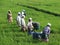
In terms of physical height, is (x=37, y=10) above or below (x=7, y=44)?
below

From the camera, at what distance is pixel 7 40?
600 inches

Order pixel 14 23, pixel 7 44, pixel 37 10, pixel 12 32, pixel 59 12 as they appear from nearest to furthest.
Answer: pixel 7 44
pixel 12 32
pixel 14 23
pixel 59 12
pixel 37 10

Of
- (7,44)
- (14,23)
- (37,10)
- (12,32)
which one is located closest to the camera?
(7,44)

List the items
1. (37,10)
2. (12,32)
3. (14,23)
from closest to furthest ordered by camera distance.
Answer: (12,32)
(14,23)
(37,10)

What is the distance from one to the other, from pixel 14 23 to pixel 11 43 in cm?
623

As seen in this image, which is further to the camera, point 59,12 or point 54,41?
point 59,12

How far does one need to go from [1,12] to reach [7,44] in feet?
40.5

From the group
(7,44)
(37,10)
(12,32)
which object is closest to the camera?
(7,44)

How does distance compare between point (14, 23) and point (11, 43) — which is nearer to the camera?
point (11, 43)

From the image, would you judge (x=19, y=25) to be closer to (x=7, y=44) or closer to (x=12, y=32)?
(x=12, y=32)

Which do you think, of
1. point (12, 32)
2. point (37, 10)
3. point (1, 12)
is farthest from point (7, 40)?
point (37, 10)

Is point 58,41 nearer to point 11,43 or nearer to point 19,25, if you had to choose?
point 11,43

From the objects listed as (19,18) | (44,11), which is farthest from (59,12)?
(19,18)

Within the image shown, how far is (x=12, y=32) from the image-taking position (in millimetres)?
17375
